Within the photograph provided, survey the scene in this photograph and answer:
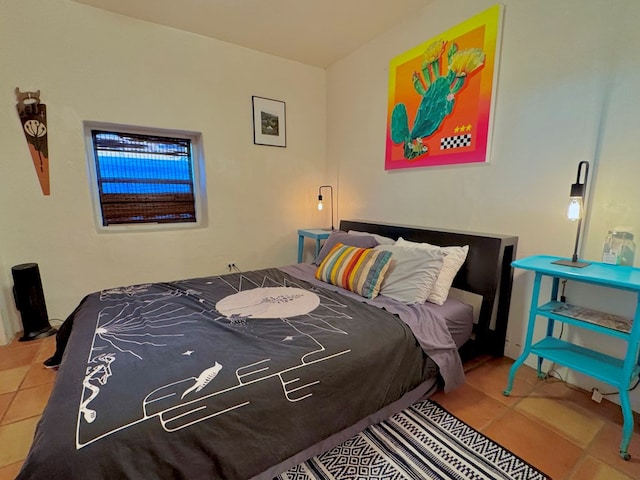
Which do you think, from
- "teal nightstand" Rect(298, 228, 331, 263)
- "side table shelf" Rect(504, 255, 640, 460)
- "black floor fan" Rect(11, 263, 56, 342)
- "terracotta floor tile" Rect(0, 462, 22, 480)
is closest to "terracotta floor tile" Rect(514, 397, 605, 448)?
"side table shelf" Rect(504, 255, 640, 460)

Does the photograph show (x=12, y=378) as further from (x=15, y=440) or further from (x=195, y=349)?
(x=195, y=349)

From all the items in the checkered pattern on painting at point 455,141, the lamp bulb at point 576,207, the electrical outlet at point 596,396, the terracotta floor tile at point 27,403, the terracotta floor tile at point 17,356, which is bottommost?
the terracotta floor tile at point 27,403

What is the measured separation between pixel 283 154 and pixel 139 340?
267 cm

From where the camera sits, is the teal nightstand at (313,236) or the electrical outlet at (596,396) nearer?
the electrical outlet at (596,396)

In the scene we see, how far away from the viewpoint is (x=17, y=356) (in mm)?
2164

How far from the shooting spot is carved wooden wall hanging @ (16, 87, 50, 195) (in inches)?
91.0

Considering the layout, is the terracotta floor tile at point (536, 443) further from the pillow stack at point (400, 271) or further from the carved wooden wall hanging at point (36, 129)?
the carved wooden wall hanging at point (36, 129)

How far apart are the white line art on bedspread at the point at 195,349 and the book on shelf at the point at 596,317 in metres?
1.24

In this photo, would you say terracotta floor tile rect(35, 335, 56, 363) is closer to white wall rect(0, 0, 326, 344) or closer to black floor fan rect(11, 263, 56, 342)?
black floor fan rect(11, 263, 56, 342)

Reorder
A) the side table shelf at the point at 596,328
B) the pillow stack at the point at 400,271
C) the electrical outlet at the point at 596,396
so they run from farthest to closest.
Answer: the pillow stack at the point at 400,271
the electrical outlet at the point at 596,396
the side table shelf at the point at 596,328

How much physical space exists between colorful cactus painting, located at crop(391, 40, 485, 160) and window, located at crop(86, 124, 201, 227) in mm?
2160

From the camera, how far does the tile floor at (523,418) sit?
1316 millimetres

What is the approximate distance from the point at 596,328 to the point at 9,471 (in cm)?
280

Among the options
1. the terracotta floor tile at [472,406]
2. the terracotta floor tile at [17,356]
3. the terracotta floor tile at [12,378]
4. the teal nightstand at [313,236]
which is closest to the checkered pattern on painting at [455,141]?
the teal nightstand at [313,236]
